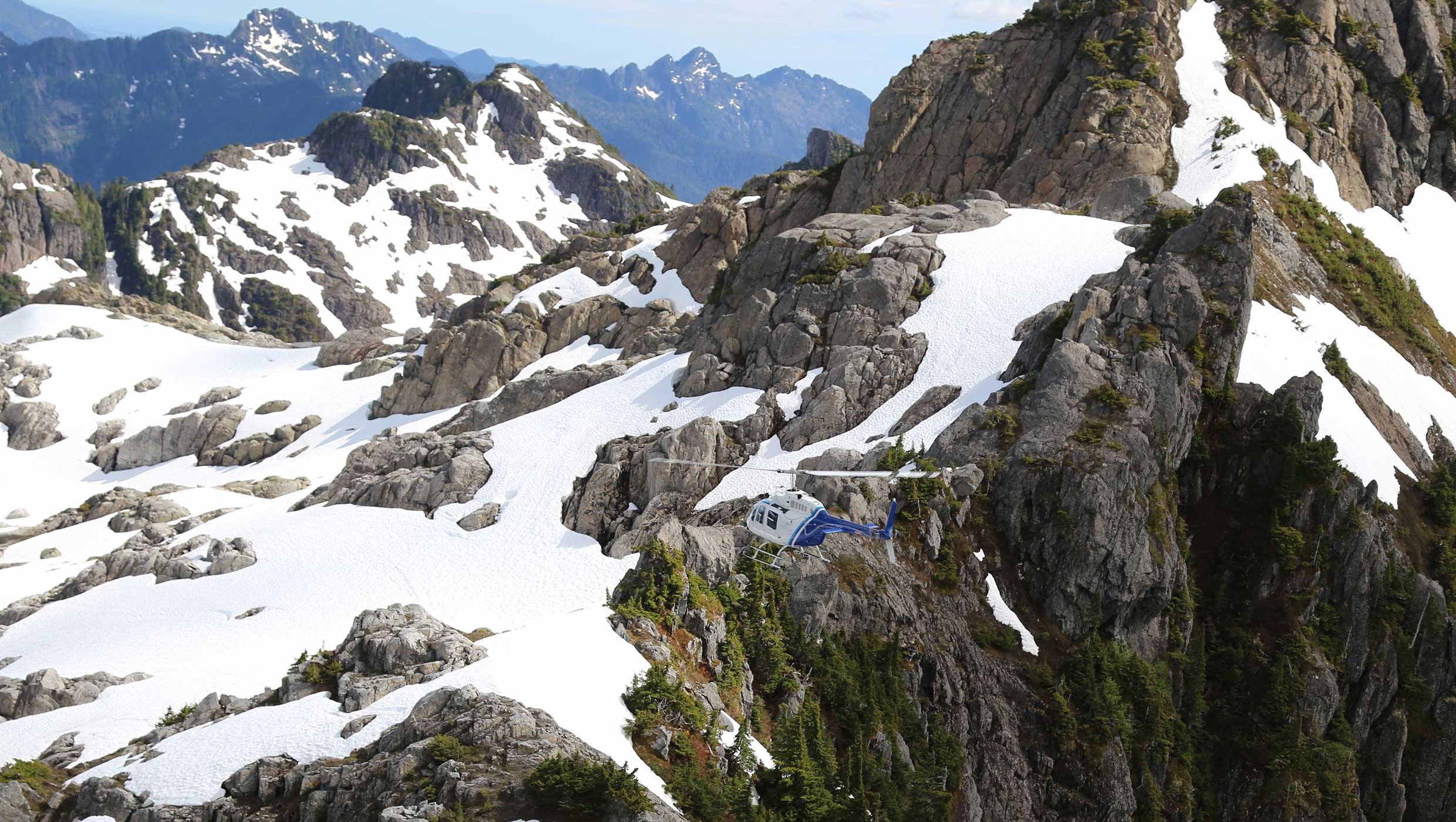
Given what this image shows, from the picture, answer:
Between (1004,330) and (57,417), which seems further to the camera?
(57,417)

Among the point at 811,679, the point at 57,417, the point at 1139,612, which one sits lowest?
the point at 1139,612

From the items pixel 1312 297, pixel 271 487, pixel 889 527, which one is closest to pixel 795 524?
pixel 889 527

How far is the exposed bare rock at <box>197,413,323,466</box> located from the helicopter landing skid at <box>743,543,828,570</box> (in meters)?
43.6

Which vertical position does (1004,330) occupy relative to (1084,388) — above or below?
above

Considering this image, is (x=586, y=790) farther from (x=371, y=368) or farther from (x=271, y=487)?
(x=371, y=368)

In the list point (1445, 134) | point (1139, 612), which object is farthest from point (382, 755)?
point (1445, 134)

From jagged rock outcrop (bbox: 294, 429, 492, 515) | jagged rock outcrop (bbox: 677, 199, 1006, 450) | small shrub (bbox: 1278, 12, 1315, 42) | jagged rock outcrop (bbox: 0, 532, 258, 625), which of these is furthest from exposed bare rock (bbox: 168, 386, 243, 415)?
small shrub (bbox: 1278, 12, 1315, 42)

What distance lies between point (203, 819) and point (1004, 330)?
30.2 metres

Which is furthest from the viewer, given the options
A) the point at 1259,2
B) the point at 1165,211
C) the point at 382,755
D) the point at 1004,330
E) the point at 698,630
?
the point at 1259,2

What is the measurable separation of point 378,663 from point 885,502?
13933 mm

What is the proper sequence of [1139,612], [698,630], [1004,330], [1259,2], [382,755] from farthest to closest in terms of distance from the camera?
1. [1259,2]
2. [1004,330]
3. [1139,612]
4. [698,630]
5. [382,755]

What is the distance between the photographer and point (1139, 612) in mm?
28844

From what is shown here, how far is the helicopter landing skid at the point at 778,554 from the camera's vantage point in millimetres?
24170

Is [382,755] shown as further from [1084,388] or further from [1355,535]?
[1355,535]
